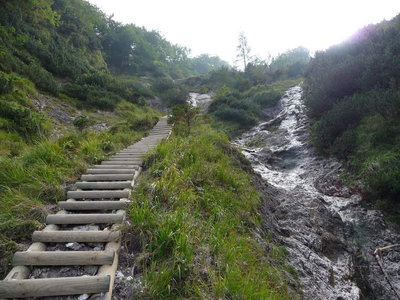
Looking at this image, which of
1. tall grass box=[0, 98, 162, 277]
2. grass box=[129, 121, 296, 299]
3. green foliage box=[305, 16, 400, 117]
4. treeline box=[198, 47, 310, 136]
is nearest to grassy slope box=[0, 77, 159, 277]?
tall grass box=[0, 98, 162, 277]

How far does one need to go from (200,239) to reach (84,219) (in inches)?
65.9

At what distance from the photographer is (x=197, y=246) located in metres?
2.79

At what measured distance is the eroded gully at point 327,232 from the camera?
4109 millimetres

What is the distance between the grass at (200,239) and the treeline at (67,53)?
9585 millimetres

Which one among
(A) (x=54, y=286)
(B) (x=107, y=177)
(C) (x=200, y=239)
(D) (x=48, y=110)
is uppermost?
(D) (x=48, y=110)

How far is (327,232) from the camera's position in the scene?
5477 millimetres

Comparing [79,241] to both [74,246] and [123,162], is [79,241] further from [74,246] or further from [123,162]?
[123,162]

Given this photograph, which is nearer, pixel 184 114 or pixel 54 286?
pixel 54 286

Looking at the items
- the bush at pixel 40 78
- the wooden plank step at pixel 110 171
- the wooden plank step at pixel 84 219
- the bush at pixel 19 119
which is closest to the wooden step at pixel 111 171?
the wooden plank step at pixel 110 171

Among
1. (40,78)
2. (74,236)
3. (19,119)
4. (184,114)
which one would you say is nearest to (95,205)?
(74,236)

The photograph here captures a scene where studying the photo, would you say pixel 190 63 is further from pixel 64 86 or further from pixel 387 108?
pixel 387 108

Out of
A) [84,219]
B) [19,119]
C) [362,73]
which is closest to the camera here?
[84,219]

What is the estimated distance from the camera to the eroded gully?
4.11 metres

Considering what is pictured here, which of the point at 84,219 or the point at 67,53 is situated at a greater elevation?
the point at 67,53
